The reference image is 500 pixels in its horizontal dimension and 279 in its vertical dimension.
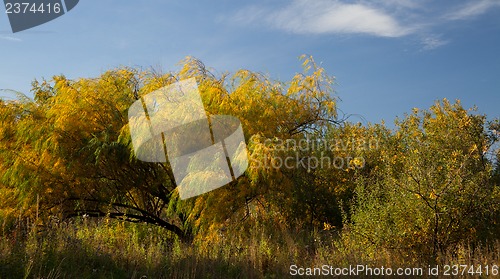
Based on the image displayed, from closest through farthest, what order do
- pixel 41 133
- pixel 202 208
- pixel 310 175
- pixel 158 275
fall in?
pixel 158 275
pixel 202 208
pixel 41 133
pixel 310 175

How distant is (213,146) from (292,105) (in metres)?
2.72

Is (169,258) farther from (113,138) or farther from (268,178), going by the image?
(113,138)

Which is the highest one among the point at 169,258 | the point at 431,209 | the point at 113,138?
the point at 113,138

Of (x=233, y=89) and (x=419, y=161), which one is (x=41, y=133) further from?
(x=419, y=161)

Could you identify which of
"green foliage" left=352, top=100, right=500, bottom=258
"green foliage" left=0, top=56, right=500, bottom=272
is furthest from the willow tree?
"green foliage" left=352, top=100, right=500, bottom=258

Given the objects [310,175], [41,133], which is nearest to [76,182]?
[41,133]

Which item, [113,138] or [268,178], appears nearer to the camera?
[268,178]

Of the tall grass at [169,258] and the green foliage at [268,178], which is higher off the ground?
the green foliage at [268,178]

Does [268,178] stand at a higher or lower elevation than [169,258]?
higher

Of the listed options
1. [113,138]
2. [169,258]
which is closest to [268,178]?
[169,258]

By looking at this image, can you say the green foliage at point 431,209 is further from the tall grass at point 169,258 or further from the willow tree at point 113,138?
the willow tree at point 113,138

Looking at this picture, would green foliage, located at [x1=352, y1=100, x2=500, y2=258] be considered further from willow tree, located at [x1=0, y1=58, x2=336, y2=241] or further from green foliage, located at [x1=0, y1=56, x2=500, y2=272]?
willow tree, located at [x1=0, y1=58, x2=336, y2=241]

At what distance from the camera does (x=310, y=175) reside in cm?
1371


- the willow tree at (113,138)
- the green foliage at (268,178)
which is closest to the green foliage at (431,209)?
the green foliage at (268,178)
